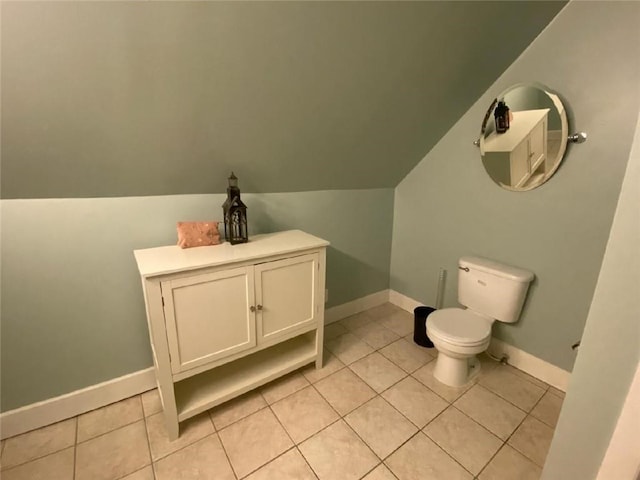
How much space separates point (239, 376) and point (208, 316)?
18.3 inches

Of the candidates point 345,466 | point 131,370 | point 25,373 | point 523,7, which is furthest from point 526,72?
point 25,373

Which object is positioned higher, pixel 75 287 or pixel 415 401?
pixel 75 287

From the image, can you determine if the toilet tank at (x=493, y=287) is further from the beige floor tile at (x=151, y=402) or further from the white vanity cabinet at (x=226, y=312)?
the beige floor tile at (x=151, y=402)

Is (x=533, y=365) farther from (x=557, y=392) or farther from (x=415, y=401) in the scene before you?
(x=415, y=401)

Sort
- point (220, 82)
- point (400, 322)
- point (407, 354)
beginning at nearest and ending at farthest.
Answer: point (220, 82)
point (407, 354)
point (400, 322)

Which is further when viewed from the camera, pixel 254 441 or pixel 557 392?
pixel 557 392

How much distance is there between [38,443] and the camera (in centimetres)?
137

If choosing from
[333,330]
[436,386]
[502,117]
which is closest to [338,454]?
[436,386]

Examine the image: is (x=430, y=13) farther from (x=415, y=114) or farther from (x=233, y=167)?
(x=233, y=167)

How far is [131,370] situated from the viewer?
1.64 m

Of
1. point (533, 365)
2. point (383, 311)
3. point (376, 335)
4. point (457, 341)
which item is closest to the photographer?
→ point (457, 341)

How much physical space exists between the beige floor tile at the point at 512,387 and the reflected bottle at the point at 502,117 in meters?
1.48

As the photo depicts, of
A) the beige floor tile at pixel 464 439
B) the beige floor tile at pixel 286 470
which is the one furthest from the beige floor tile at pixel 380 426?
the beige floor tile at pixel 286 470

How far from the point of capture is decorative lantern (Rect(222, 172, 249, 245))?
1.54 m
